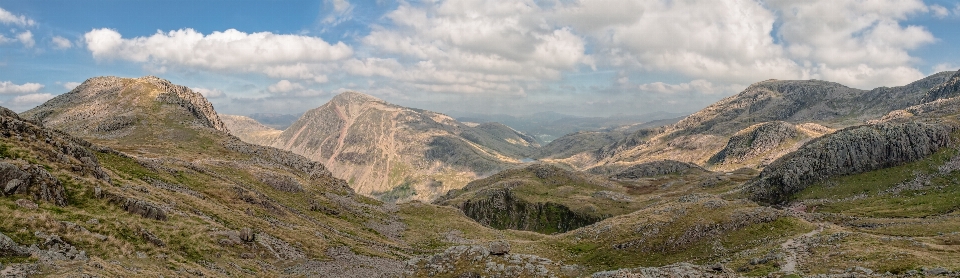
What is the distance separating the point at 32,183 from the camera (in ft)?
111

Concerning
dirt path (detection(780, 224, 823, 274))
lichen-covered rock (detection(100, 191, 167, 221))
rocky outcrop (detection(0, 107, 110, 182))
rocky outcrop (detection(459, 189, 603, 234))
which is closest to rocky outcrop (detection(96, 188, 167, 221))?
lichen-covered rock (detection(100, 191, 167, 221))

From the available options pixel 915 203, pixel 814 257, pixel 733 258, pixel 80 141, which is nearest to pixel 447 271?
pixel 733 258

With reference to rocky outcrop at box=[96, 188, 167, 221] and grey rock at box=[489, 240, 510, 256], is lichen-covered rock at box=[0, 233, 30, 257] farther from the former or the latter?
grey rock at box=[489, 240, 510, 256]

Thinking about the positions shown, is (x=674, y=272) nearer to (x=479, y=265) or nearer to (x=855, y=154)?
(x=479, y=265)

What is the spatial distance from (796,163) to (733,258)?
10334 centimetres

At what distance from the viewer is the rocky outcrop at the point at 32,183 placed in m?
32.5

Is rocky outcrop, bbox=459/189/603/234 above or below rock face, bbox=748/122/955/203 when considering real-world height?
below

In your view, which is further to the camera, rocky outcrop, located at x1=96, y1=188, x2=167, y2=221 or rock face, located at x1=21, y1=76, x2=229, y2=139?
rock face, located at x1=21, y1=76, x2=229, y2=139

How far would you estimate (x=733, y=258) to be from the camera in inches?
1828

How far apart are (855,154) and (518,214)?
10394cm

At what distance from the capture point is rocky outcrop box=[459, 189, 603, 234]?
15350 centimetres

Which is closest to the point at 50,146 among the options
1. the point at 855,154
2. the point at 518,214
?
the point at 518,214

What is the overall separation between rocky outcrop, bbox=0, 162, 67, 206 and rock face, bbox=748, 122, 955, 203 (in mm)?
147672

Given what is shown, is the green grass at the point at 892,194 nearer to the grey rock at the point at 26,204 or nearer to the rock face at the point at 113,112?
the grey rock at the point at 26,204
